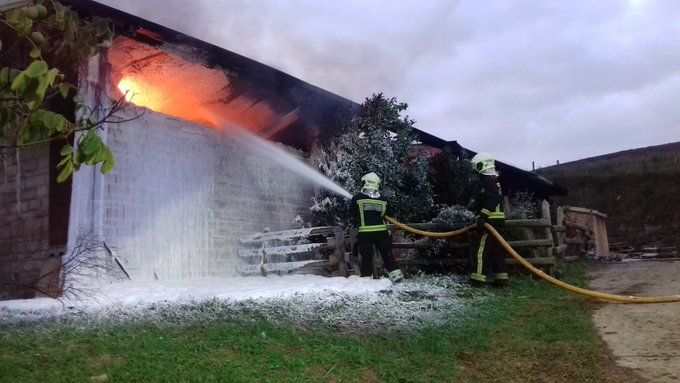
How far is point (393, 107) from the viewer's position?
13.2 metres

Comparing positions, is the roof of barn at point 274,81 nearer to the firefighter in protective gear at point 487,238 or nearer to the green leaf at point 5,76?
the firefighter in protective gear at point 487,238

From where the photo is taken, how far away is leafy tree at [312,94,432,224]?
12547 mm

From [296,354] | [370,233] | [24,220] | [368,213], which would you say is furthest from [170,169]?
[296,354]

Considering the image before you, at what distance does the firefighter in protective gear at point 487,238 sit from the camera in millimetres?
8383

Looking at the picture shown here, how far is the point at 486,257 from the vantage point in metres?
8.65

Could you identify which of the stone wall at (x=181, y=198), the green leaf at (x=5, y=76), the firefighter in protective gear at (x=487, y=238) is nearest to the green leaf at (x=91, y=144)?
the green leaf at (x=5, y=76)

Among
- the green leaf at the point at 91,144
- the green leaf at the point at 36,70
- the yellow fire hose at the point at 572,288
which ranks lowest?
the yellow fire hose at the point at 572,288

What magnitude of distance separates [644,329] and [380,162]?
7285mm

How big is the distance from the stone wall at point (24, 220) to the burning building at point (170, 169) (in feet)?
0.07

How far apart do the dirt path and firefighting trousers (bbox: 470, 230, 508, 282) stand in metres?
1.56

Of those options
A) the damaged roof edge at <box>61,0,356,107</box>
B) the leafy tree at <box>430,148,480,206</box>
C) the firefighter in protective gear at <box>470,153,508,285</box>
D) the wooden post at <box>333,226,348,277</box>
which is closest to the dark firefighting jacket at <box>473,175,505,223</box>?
the firefighter in protective gear at <box>470,153,508,285</box>

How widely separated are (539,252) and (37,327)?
299 inches

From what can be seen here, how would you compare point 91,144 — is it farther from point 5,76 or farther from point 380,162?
point 380,162

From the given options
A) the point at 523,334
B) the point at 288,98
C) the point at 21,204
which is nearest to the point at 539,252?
the point at 523,334
